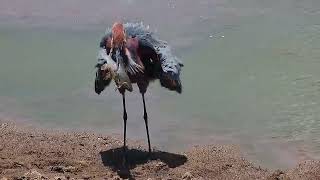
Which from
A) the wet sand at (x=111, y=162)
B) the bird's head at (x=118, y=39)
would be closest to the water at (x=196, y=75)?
the wet sand at (x=111, y=162)

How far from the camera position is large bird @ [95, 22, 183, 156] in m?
7.09

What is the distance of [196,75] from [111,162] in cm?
279

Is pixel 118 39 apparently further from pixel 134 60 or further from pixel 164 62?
pixel 164 62

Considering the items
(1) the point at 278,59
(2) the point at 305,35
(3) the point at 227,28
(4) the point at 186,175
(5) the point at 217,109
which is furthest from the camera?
(3) the point at 227,28

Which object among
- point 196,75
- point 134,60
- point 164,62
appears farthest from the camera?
point 196,75

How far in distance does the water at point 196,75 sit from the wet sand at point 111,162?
385mm

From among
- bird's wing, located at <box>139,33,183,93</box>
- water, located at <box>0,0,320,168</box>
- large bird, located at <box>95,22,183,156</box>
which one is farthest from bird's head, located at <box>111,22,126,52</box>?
water, located at <box>0,0,320,168</box>

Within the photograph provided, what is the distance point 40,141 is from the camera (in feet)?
26.6

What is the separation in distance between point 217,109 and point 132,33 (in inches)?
80.5

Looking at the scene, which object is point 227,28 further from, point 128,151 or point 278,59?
point 128,151

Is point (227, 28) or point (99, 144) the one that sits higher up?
point (227, 28)

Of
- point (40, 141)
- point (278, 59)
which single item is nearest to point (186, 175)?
point (40, 141)

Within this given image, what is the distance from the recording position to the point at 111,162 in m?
7.53

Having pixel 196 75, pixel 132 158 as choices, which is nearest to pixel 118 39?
pixel 132 158
